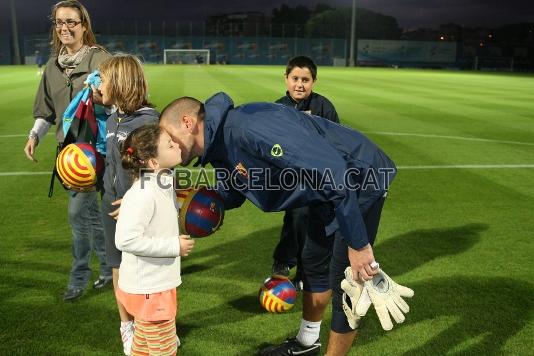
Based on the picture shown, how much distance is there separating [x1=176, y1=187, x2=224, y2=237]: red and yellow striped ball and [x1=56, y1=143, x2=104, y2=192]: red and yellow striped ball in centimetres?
81

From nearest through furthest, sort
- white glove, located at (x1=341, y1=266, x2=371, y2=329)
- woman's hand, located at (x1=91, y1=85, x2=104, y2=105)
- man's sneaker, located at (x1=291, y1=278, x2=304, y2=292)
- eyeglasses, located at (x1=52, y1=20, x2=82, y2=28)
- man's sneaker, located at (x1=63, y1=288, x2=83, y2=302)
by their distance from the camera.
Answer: white glove, located at (x1=341, y1=266, x2=371, y2=329), woman's hand, located at (x1=91, y1=85, x2=104, y2=105), eyeglasses, located at (x1=52, y1=20, x2=82, y2=28), man's sneaker, located at (x1=63, y1=288, x2=83, y2=302), man's sneaker, located at (x1=291, y1=278, x2=304, y2=292)

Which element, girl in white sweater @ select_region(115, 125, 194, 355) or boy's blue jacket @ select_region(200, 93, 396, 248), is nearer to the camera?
boy's blue jacket @ select_region(200, 93, 396, 248)

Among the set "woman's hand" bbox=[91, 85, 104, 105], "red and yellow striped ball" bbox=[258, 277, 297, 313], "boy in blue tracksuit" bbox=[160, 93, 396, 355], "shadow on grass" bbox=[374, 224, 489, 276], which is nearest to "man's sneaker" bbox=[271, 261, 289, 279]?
"red and yellow striped ball" bbox=[258, 277, 297, 313]

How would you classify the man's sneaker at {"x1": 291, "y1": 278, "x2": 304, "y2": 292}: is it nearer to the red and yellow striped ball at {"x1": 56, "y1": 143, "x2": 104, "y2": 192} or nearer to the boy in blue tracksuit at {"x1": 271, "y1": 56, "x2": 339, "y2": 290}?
the boy in blue tracksuit at {"x1": 271, "y1": 56, "x2": 339, "y2": 290}

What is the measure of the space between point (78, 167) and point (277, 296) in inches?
77.7

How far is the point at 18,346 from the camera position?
13.4 ft

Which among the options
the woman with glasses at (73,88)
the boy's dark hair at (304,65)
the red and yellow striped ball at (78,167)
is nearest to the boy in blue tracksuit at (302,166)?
the red and yellow striped ball at (78,167)

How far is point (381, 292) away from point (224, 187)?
1.33 meters

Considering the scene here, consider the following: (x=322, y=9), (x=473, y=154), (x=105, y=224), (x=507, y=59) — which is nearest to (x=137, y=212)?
(x=105, y=224)

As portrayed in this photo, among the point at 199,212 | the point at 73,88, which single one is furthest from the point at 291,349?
the point at 73,88

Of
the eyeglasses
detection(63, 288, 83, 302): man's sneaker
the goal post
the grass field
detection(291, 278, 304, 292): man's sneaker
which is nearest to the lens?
the grass field

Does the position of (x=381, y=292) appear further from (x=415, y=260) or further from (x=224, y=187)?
(x=415, y=260)

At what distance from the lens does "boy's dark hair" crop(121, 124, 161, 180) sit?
3.13 metres

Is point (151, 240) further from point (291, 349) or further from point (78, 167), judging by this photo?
point (291, 349)
